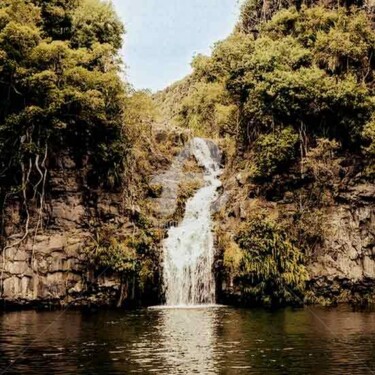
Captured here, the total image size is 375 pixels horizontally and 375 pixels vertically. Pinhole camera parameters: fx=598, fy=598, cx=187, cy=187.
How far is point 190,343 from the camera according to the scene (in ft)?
54.1

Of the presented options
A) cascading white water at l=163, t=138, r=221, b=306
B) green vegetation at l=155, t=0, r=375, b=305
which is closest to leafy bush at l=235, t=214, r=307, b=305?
green vegetation at l=155, t=0, r=375, b=305

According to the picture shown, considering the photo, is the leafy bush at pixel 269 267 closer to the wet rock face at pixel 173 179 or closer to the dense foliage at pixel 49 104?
the wet rock face at pixel 173 179

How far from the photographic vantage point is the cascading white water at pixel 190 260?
2942cm

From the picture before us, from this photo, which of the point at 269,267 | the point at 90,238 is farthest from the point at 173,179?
the point at 269,267

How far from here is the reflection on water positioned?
12984mm

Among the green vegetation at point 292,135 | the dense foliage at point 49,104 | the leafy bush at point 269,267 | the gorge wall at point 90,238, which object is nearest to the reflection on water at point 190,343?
the gorge wall at point 90,238

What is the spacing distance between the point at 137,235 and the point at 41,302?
5.86 m

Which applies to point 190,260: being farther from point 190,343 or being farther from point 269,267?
point 190,343

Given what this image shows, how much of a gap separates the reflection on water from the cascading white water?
4851 mm

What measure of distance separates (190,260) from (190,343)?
13826mm

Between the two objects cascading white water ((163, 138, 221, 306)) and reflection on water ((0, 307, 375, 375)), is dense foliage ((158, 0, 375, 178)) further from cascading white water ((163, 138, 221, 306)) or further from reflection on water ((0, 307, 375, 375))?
reflection on water ((0, 307, 375, 375))

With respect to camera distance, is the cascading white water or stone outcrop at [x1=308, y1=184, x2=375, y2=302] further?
stone outcrop at [x1=308, y1=184, x2=375, y2=302]

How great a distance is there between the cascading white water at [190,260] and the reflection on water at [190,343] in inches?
191

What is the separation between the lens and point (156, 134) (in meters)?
42.9
